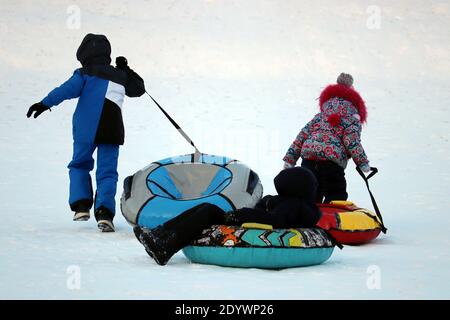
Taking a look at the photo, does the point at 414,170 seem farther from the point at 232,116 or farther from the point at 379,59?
the point at 379,59

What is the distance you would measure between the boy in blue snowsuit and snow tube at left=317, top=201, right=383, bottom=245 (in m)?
1.44

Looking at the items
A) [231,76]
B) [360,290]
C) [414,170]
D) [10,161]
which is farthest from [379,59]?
[360,290]

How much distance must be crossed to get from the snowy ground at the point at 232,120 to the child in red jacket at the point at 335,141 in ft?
1.89

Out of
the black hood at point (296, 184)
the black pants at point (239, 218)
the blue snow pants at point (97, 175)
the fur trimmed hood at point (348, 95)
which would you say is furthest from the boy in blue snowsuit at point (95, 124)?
the black hood at point (296, 184)

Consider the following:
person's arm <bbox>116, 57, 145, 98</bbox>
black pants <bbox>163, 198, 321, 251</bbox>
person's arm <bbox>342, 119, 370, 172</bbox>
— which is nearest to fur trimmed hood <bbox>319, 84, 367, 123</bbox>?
person's arm <bbox>342, 119, 370, 172</bbox>

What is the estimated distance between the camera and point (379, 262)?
5.30 meters

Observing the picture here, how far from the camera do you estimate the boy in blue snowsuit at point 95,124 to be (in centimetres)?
636

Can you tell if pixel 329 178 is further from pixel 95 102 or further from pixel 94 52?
pixel 94 52

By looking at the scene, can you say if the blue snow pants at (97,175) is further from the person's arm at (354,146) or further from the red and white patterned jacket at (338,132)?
the person's arm at (354,146)

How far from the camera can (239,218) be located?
15.8 feet

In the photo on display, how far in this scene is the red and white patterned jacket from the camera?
655cm

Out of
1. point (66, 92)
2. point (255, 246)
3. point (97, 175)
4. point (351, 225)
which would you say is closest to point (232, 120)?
point (97, 175)

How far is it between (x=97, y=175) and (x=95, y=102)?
493 millimetres

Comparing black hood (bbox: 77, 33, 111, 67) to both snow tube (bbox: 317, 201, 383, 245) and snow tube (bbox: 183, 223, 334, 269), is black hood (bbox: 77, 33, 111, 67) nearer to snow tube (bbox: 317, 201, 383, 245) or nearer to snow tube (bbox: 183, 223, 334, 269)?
snow tube (bbox: 317, 201, 383, 245)
